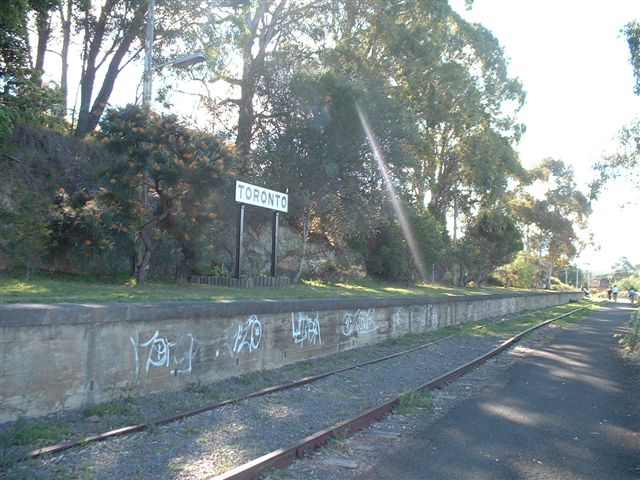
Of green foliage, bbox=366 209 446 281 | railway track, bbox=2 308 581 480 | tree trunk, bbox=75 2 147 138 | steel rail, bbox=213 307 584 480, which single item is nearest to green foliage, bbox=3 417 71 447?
railway track, bbox=2 308 581 480

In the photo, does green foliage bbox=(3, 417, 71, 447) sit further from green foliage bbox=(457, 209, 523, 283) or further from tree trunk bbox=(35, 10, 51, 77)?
green foliage bbox=(457, 209, 523, 283)

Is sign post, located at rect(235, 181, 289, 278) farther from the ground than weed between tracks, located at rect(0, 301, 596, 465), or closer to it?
farther from the ground

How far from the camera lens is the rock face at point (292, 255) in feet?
76.9

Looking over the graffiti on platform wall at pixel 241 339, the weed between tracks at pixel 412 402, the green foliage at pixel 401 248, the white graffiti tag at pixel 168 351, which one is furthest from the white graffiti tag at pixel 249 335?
the green foliage at pixel 401 248

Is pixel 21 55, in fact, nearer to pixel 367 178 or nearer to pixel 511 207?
pixel 367 178

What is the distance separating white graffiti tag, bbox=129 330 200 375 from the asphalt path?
417 centimetres

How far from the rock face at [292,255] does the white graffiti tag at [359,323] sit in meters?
6.40

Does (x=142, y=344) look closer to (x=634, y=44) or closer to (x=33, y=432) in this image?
(x=33, y=432)

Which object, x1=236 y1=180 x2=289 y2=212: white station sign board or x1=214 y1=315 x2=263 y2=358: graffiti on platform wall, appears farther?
x1=236 y1=180 x2=289 y2=212: white station sign board

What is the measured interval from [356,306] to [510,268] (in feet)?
159

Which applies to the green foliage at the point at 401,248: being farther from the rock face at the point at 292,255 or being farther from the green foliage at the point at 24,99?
the green foliage at the point at 24,99

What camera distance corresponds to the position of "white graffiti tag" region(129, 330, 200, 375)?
29.1 feet

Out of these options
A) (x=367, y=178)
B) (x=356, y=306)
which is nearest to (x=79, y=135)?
(x=367, y=178)

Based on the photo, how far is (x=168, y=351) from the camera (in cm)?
930
